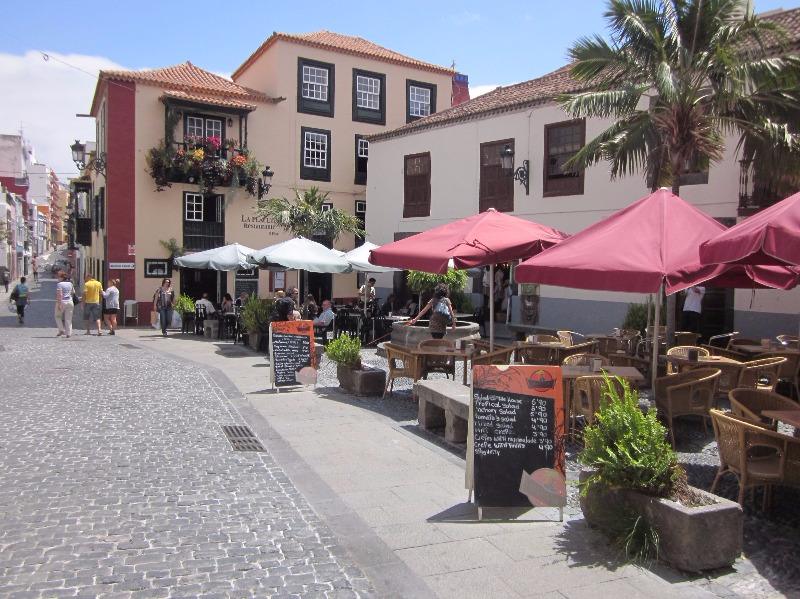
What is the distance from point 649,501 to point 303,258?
39.3 feet

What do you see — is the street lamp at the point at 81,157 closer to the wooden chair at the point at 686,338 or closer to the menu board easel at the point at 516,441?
the wooden chair at the point at 686,338

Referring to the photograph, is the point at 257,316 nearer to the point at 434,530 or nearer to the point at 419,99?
the point at 434,530

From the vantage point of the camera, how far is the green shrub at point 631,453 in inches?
174

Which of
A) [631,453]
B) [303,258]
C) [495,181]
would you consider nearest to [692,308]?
[495,181]

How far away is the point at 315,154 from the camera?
2786cm

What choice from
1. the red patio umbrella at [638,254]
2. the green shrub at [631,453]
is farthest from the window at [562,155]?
the green shrub at [631,453]

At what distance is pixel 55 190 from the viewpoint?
11588 cm

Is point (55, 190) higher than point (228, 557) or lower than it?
higher

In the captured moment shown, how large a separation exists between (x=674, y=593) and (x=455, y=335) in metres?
10.6

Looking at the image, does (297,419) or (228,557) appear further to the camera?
(297,419)

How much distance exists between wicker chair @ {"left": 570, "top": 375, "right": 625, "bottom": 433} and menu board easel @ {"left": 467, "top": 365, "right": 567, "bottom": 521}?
159 centimetres

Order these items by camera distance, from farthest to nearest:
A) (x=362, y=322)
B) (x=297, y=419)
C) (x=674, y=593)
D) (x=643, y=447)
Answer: (x=362, y=322), (x=297, y=419), (x=643, y=447), (x=674, y=593)

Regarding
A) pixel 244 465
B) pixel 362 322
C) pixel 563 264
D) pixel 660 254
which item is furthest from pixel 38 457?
pixel 362 322

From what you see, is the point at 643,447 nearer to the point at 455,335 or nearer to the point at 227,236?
the point at 455,335
